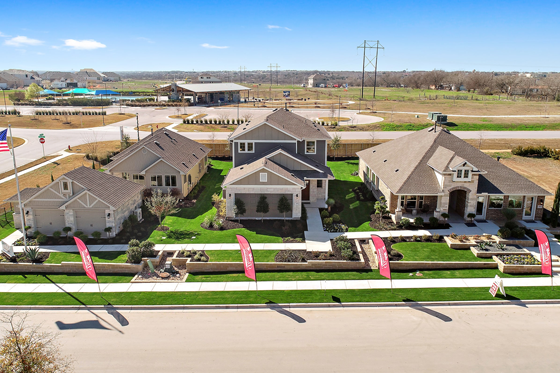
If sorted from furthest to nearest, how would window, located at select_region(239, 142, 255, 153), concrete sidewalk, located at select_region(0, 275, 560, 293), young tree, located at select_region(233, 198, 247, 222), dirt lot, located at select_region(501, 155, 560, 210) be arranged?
dirt lot, located at select_region(501, 155, 560, 210) < window, located at select_region(239, 142, 255, 153) < young tree, located at select_region(233, 198, 247, 222) < concrete sidewalk, located at select_region(0, 275, 560, 293)

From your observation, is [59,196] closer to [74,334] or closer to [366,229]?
[74,334]

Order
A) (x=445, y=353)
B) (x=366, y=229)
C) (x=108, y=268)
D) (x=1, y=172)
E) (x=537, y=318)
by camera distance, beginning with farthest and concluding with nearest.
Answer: (x=1, y=172), (x=366, y=229), (x=108, y=268), (x=537, y=318), (x=445, y=353)

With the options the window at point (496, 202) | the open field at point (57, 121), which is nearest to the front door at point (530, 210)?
the window at point (496, 202)

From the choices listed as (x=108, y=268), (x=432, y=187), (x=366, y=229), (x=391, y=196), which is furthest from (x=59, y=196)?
(x=432, y=187)

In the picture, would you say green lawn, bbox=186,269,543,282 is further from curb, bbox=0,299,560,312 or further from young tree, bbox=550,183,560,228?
young tree, bbox=550,183,560,228

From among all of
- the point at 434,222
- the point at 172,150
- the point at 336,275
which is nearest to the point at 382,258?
the point at 336,275

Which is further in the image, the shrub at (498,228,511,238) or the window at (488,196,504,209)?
the window at (488,196,504,209)

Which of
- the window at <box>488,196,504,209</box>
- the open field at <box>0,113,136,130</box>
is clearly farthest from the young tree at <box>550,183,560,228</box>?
the open field at <box>0,113,136,130</box>
